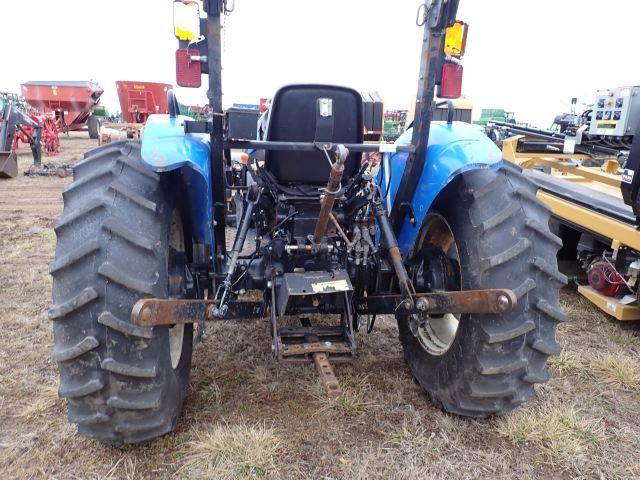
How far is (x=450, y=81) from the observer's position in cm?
228

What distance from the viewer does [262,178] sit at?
103 inches

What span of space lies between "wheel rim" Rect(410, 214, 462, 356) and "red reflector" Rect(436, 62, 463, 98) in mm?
637

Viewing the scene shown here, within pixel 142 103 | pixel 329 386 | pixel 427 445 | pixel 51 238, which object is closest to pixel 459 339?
pixel 427 445

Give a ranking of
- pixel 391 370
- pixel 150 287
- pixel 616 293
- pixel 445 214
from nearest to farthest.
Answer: pixel 150 287, pixel 445 214, pixel 391 370, pixel 616 293

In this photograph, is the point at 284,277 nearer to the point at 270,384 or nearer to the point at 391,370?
the point at 270,384

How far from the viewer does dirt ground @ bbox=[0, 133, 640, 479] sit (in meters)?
2.14

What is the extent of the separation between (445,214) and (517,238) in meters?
0.43

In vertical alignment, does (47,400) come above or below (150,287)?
below

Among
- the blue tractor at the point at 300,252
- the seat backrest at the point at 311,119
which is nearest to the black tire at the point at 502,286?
the blue tractor at the point at 300,252

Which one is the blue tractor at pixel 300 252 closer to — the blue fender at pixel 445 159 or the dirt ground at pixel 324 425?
the blue fender at pixel 445 159

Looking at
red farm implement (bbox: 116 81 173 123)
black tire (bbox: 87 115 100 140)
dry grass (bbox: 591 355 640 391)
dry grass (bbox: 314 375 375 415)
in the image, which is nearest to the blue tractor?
dry grass (bbox: 314 375 375 415)

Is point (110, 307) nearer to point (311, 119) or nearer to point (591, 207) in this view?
point (311, 119)

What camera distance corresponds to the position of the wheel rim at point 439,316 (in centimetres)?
256

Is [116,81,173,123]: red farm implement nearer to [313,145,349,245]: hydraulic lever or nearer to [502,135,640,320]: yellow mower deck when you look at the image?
[502,135,640,320]: yellow mower deck
